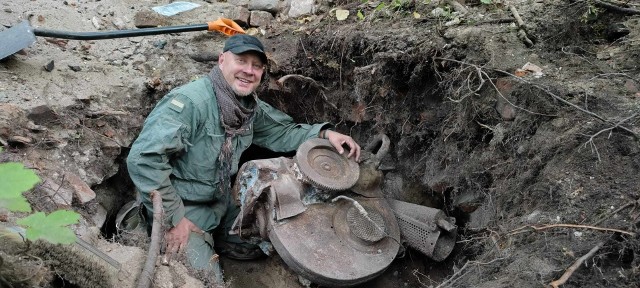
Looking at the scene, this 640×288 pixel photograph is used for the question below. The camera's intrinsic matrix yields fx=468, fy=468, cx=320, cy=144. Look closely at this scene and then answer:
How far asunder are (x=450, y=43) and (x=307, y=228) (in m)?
1.56

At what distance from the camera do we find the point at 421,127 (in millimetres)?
3434

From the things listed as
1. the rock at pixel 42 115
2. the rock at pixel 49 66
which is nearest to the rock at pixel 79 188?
the rock at pixel 42 115

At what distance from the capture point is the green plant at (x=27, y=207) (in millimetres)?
1049

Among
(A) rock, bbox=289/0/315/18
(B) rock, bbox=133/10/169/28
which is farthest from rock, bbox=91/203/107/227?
(A) rock, bbox=289/0/315/18

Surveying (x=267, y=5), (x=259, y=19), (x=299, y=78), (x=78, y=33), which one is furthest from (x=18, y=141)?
(x=267, y=5)

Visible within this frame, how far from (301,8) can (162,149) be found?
219 centimetres

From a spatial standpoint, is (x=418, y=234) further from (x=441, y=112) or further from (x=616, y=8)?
(x=616, y=8)

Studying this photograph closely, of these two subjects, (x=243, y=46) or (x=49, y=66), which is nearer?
(x=243, y=46)

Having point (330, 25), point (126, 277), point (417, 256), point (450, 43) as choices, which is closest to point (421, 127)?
point (450, 43)

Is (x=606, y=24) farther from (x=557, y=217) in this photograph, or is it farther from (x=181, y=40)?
(x=181, y=40)

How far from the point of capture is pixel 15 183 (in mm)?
1055

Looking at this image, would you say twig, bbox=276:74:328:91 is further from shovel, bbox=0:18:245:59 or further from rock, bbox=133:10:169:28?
rock, bbox=133:10:169:28

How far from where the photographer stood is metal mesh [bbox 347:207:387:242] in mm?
3014

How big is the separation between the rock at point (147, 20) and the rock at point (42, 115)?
1.49 metres
